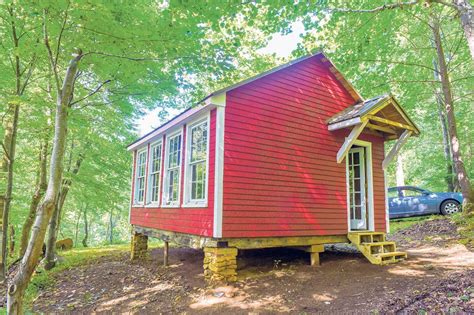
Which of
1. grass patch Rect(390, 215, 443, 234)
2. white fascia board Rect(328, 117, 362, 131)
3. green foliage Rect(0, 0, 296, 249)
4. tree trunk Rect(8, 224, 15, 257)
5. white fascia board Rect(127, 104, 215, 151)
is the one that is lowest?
tree trunk Rect(8, 224, 15, 257)

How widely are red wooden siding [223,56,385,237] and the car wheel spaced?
16.8ft

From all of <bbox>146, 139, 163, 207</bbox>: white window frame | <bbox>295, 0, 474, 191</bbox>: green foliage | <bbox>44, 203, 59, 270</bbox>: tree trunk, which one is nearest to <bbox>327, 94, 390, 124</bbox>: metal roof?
<bbox>295, 0, 474, 191</bbox>: green foliage

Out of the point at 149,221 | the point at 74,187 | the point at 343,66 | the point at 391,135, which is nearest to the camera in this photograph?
the point at 391,135

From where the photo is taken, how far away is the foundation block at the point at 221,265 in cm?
574

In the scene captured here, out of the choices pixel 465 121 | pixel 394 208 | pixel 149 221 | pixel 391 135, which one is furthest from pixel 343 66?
pixel 465 121

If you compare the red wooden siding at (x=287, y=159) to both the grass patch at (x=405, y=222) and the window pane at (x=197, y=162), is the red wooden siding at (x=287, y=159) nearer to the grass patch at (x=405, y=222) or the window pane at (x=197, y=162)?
the window pane at (x=197, y=162)

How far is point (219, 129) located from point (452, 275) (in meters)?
4.79

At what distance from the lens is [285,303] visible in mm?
4812

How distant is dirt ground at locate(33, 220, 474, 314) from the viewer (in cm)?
443

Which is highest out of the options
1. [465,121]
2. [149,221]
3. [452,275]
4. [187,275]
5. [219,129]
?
[465,121]

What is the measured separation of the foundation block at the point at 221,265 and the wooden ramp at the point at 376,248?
3136 mm

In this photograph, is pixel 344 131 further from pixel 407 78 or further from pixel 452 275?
pixel 407 78

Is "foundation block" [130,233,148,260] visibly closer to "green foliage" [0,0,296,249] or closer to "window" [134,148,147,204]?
"window" [134,148,147,204]

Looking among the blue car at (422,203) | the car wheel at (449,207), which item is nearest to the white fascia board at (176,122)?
the blue car at (422,203)
